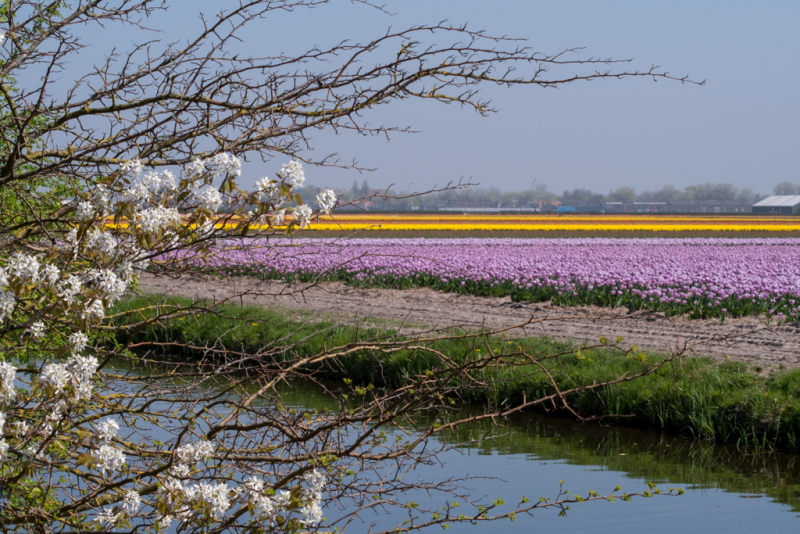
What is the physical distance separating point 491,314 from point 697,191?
156118 mm

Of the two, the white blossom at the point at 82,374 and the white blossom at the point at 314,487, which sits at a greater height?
the white blossom at the point at 82,374

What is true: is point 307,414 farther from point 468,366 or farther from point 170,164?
point 170,164

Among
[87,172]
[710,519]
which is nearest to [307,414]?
[87,172]

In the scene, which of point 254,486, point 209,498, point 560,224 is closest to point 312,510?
point 254,486

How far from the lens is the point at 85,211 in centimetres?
273

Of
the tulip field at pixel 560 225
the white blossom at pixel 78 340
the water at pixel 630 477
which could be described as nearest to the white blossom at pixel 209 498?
the white blossom at pixel 78 340

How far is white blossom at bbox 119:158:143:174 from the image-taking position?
273 cm

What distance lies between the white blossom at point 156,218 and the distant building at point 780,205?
288 feet

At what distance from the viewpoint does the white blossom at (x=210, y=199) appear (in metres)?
2.72

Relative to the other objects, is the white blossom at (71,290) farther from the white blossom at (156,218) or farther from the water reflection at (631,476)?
the water reflection at (631,476)

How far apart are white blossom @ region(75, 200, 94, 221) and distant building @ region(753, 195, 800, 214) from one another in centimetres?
8794

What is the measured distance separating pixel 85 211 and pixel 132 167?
21 centimetres

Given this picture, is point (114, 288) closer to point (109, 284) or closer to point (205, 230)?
point (109, 284)

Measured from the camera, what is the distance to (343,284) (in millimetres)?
19734
